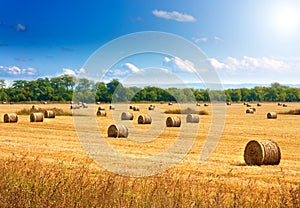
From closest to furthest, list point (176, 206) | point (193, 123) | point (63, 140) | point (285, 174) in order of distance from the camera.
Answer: point (176, 206)
point (285, 174)
point (63, 140)
point (193, 123)

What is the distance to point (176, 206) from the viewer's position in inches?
277

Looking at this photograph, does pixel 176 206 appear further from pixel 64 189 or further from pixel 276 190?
pixel 276 190

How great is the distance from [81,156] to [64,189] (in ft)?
29.5

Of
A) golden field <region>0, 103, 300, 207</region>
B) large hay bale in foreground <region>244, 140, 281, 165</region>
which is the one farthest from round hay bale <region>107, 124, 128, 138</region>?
large hay bale in foreground <region>244, 140, 281, 165</region>

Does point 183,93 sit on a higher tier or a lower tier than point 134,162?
higher

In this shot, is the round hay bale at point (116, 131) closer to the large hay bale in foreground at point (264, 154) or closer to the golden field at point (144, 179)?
the golden field at point (144, 179)

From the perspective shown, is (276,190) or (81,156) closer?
(276,190)

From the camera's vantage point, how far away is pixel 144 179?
1059cm

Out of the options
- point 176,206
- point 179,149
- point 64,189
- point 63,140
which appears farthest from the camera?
point 63,140

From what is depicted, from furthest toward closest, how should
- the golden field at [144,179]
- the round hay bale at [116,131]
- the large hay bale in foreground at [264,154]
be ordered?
the round hay bale at [116,131] < the large hay bale in foreground at [264,154] < the golden field at [144,179]

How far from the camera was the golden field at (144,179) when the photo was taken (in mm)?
7203

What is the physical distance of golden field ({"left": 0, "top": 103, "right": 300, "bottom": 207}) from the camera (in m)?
7.20

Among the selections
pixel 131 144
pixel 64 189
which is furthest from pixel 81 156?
pixel 64 189

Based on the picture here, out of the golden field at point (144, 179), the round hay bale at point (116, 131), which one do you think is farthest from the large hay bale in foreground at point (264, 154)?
the round hay bale at point (116, 131)
